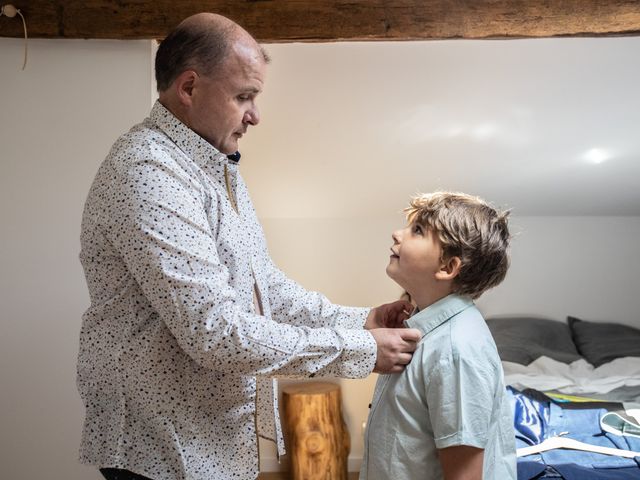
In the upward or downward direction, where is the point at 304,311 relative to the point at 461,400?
upward

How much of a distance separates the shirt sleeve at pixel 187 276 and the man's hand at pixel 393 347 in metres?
0.12

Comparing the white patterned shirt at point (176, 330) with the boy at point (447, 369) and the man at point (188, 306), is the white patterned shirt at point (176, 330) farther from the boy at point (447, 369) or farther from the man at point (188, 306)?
the boy at point (447, 369)

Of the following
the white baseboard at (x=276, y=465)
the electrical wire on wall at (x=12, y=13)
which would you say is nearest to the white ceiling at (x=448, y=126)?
the electrical wire on wall at (x=12, y=13)

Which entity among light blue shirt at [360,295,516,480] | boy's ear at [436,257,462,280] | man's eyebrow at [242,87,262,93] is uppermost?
man's eyebrow at [242,87,262,93]

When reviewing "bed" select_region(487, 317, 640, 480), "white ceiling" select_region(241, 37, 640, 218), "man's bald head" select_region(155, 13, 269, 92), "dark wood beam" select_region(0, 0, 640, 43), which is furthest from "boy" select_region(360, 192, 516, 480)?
"white ceiling" select_region(241, 37, 640, 218)

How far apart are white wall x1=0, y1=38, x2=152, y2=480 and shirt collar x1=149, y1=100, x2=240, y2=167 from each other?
4.32 feet

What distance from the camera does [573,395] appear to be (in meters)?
3.45

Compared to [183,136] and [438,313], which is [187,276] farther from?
[438,313]

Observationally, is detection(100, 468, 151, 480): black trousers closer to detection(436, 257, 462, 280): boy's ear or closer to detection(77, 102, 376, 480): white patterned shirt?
detection(77, 102, 376, 480): white patterned shirt

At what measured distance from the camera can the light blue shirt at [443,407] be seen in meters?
1.37

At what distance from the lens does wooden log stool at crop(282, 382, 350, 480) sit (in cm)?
387

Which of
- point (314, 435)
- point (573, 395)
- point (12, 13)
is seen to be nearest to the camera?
point (12, 13)


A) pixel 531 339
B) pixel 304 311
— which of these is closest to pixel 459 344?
pixel 304 311

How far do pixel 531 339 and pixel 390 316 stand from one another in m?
2.75
